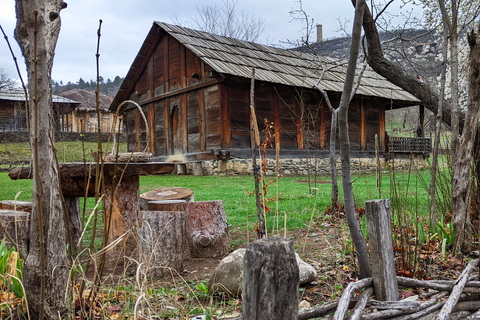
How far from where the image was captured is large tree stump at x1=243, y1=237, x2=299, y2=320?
1.35 meters

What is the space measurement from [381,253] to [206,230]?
7.28ft

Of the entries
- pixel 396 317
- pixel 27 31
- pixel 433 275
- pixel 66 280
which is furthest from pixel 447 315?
pixel 27 31

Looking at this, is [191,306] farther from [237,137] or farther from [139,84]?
[139,84]

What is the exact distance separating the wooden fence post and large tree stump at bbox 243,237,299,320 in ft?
3.65

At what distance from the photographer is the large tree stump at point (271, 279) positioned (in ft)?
4.42

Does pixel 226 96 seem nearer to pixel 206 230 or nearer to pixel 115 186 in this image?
pixel 206 230

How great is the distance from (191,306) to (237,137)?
11183mm

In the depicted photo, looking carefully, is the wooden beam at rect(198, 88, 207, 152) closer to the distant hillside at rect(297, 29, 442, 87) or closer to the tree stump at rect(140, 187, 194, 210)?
the distant hillside at rect(297, 29, 442, 87)

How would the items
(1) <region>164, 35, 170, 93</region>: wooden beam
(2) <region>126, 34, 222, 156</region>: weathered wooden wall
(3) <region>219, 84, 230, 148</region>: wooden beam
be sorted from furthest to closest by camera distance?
1. (1) <region>164, 35, 170, 93</region>: wooden beam
2. (2) <region>126, 34, 222, 156</region>: weathered wooden wall
3. (3) <region>219, 84, 230, 148</region>: wooden beam

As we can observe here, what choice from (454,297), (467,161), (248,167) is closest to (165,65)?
(248,167)

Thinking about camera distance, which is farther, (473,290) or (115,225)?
(115,225)

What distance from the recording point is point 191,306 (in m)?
2.73

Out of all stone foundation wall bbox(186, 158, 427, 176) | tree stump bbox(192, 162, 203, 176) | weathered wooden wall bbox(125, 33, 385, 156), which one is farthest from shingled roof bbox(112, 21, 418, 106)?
tree stump bbox(192, 162, 203, 176)

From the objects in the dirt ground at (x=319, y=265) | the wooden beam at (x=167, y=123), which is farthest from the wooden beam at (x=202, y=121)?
the dirt ground at (x=319, y=265)
